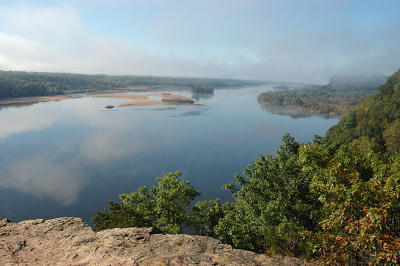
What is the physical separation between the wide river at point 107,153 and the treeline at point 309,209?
1452cm

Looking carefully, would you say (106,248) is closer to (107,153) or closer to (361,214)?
(361,214)

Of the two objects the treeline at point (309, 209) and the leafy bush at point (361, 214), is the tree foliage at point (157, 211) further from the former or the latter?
the leafy bush at point (361, 214)

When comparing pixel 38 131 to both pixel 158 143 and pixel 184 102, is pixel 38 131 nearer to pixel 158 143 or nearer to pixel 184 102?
pixel 158 143

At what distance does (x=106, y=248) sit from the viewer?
838cm

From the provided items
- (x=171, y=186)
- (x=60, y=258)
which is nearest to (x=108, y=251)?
(x=60, y=258)

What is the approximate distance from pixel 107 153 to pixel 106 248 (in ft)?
127

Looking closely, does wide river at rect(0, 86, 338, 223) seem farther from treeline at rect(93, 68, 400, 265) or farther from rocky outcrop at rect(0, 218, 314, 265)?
rocky outcrop at rect(0, 218, 314, 265)

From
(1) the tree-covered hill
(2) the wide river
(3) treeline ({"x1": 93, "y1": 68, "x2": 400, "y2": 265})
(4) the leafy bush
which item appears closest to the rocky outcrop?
(4) the leafy bush

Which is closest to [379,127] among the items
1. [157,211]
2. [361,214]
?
[157,211]

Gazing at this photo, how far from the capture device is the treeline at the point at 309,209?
714cm

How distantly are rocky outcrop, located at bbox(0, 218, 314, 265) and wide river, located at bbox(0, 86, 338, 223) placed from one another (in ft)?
59.6

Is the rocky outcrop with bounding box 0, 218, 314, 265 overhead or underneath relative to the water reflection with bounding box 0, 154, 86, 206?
overhead

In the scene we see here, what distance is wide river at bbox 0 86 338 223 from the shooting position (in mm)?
30250

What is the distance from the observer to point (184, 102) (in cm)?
11725
